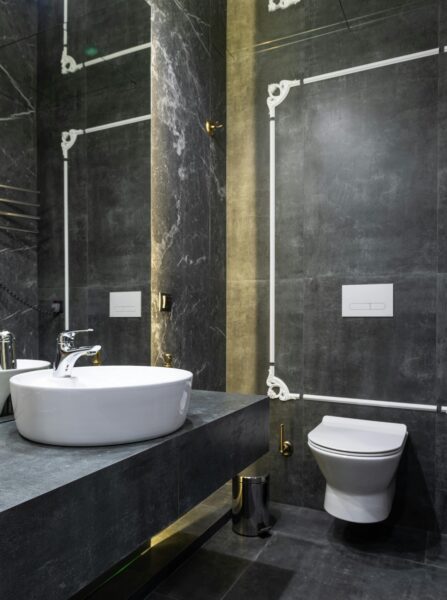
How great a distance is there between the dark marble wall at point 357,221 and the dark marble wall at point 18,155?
154 centimetres

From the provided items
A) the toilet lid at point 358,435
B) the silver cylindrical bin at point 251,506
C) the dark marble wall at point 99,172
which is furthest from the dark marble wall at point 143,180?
the toilet lid at point 358,435

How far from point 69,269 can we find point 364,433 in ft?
5.16

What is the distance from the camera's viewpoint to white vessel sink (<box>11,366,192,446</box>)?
3.40 feet

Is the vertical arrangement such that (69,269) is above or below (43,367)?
above

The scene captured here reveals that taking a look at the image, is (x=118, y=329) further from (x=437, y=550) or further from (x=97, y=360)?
(x=437, y=550)

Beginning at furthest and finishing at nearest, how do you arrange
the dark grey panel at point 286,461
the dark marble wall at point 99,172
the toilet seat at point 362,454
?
the dark grey panel at point 286,461
the toilet seat at point 362,454
the dark marble wall at point 99,172

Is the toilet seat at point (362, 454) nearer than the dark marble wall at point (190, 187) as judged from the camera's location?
Yes

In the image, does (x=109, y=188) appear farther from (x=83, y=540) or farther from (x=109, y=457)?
(x=83, y=540)

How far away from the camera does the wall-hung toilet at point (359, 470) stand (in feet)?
6.64

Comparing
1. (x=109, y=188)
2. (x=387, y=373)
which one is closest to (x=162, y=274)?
(x=109, y=188)

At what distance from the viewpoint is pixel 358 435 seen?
2.23 metres

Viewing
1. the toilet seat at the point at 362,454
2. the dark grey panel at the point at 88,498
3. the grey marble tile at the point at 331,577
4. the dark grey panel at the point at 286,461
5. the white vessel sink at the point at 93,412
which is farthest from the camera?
the dark grey panel at the point at 286,461

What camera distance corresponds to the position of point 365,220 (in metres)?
2.49

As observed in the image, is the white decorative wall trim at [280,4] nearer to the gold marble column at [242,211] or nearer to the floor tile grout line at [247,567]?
the gold marble column at [242,211]
